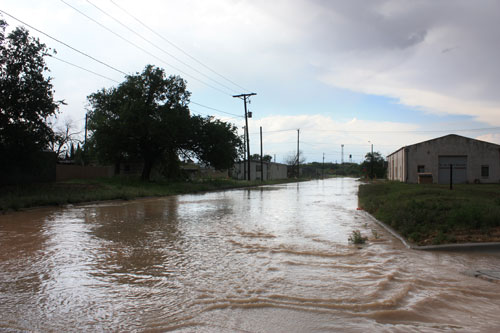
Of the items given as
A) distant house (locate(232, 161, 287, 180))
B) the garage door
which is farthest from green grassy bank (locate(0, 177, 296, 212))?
distant house (locate(232, 161, 287, 180))

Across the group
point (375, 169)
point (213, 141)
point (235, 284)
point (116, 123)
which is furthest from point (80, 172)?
point (375, 169)

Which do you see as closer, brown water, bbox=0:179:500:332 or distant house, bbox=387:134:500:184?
brown water, bbox=0:179:500:332

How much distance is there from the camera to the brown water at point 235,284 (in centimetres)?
422

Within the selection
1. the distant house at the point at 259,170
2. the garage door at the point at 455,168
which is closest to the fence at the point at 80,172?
the distant house at the point at 259,170

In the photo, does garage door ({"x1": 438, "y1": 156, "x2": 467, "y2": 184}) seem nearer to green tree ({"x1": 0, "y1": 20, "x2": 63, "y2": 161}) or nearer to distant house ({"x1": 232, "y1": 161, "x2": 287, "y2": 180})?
distant house ({"x1": 232, "y1": 161, "x2": 287, "y2": 180})

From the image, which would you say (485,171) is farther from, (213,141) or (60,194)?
(60,194)

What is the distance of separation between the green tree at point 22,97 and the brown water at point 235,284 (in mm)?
12986

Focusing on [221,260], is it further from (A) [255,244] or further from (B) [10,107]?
(B) [10,107]

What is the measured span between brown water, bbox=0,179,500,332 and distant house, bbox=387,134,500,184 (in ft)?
115

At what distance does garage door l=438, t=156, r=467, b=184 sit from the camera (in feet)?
133

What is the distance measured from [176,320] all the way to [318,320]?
5.35 feet

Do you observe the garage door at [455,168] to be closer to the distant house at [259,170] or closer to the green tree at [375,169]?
the distant house at [259,170]

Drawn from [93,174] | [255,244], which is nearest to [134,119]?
[93,174]

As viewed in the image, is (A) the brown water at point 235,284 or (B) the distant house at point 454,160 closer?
(A) the brown water at point 235,284
